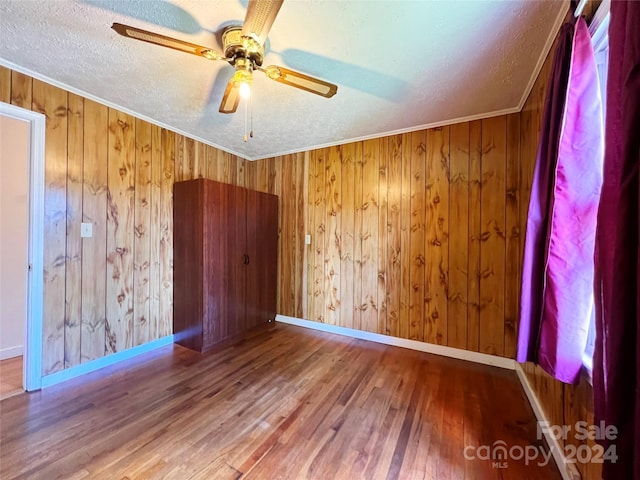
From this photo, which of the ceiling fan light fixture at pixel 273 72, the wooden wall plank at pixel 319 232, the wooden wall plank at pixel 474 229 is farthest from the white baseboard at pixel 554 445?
the ceiling fan light fixture at pixel 273 72

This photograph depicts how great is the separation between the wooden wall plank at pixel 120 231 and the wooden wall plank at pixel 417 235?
9.31 ft

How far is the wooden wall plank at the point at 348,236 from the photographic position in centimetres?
306

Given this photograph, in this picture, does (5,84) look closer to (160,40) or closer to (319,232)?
(160,40)

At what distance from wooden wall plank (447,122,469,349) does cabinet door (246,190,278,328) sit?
218 cm

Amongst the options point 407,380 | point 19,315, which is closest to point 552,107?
point 407,380

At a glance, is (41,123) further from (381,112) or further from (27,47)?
(381,112)

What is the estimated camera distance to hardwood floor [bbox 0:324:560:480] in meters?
1.29

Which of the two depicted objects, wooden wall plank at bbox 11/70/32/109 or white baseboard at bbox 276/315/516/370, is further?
white baseboard at bbox 276/315/516/370

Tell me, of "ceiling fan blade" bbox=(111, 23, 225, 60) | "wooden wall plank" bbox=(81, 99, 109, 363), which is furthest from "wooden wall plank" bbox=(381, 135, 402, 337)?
"wooden wall plank" bbox=(81, 99, 109, 363)

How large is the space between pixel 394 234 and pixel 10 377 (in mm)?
3625

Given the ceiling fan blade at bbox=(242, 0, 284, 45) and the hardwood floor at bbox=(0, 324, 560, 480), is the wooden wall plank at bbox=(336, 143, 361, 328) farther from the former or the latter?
the ceiling fan blade at bbox=(242, 0, 284, 45)

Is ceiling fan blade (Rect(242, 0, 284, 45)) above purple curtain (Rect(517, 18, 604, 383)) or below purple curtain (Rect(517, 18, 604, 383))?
above

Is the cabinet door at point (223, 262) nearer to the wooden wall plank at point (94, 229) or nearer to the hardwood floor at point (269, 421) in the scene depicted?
the hardwood floor at point (269, 421)

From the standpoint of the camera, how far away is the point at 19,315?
2520mm
